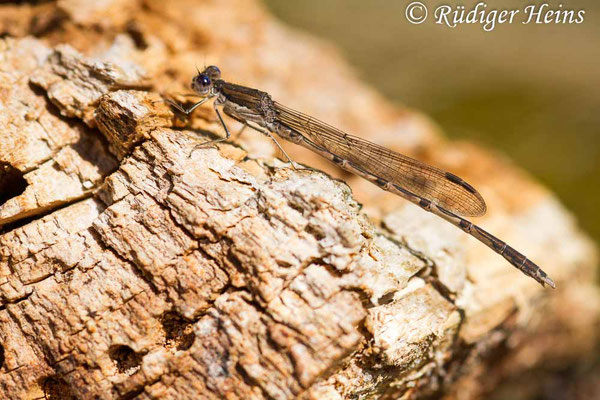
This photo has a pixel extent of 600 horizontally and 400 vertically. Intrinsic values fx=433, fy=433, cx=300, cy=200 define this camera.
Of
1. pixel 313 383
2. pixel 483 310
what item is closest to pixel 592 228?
pixel 483 310

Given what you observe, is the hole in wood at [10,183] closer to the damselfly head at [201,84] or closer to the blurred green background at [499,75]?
the damselfly head at [201,84]

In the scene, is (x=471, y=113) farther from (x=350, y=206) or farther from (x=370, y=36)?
(x=350, y=206)

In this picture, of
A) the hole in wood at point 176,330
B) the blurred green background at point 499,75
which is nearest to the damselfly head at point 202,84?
the hole in wood at point 176,330

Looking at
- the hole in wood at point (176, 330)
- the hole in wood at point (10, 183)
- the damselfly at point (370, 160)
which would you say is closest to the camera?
the hole in wood at point (176, 330)

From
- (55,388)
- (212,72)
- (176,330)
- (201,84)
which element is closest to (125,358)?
(176,330)

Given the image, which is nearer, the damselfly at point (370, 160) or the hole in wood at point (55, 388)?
the hole in wood at point (55, 388)

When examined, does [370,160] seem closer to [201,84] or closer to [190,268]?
[201,84]

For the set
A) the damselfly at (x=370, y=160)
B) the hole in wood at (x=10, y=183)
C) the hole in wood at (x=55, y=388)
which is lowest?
the hole in wood at (x=55, y=388)
